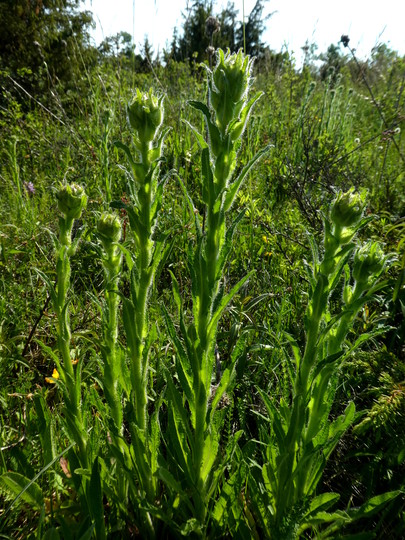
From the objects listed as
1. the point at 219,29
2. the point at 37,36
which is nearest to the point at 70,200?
the point at 219,29

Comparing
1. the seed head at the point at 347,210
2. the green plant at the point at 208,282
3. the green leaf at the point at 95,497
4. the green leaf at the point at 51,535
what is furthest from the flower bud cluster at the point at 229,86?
the green leaf at the point at 51,535

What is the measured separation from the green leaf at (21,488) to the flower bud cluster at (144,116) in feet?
3.34

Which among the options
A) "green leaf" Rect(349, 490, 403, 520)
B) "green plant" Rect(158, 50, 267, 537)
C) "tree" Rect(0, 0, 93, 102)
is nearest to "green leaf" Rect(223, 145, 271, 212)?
"green plant" Rect(158, 50, 267, 537)

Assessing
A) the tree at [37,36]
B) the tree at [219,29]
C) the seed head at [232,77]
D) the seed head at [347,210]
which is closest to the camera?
the seed head at [232,77]

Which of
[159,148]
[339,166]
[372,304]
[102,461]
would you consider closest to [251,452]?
[102,461]

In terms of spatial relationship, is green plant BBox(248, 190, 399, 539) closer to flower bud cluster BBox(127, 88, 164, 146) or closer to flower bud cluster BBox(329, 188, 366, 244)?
flower bud cluster BBox(329, 188, 366, 244)

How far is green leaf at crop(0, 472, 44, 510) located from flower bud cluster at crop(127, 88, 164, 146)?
102 centimetres

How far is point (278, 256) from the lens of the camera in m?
2.53

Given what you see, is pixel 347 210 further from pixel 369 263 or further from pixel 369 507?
pixel 369 507

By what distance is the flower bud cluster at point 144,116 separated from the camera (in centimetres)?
100

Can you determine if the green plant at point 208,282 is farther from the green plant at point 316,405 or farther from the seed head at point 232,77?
the green plant at point 316,405

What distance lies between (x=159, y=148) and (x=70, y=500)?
1133 mm

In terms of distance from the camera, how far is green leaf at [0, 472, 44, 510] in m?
1.18

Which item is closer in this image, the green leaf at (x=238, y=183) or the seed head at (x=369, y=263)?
the green leaf at (x=238, y=183)
